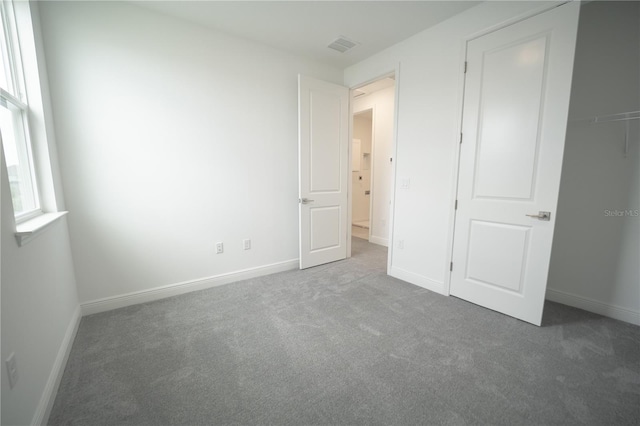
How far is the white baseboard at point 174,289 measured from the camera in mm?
2285

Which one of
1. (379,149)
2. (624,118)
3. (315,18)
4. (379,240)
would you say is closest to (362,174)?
(379,149)

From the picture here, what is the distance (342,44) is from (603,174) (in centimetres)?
278

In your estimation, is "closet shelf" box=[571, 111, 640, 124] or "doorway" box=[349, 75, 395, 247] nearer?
"closet shelf" box=[571, 111, 640, 124]

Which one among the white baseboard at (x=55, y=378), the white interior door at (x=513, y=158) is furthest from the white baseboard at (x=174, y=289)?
the white interior door at (x=513, y=158)

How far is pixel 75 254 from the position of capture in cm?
217

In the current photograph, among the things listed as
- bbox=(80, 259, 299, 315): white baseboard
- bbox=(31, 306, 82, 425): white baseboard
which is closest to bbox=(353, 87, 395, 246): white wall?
bbox=(80, 259, 299, 315): white baseboard

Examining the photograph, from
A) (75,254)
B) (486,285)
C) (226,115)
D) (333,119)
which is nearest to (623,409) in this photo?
(486,285)

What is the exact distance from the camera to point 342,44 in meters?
2.87

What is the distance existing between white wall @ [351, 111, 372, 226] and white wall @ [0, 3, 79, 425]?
523cm

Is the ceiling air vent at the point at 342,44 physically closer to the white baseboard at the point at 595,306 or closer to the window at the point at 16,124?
the window at the point at 16,124

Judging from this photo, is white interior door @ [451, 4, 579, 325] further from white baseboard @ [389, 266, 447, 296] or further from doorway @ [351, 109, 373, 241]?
doorway @ [351, 109, 373, 241]

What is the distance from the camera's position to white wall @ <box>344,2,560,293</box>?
242 cm

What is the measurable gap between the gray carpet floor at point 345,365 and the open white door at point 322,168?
3.50 feet

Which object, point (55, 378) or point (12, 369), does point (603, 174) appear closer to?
point (12, 369)
